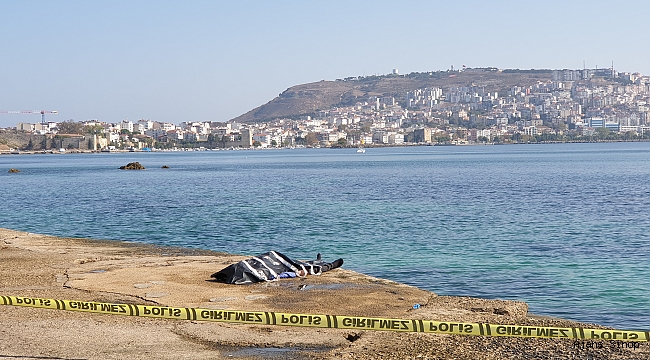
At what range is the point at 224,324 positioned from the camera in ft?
29.5

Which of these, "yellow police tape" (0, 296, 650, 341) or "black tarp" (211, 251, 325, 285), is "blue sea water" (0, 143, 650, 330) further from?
"yellow police tape" (0, 296, 650, 341)

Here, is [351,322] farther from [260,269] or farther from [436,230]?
[436,230]

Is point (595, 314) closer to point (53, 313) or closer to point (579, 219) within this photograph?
point (53, 313)

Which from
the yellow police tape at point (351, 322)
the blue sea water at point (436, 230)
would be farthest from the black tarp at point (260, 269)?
the yellow police tape at point (351, 322)

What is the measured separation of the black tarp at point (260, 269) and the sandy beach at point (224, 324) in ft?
0.81

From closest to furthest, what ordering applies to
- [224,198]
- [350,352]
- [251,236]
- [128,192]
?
[350,352]
[251,236]
[224,198]
[128,192]

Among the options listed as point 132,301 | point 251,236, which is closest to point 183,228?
point 251,236

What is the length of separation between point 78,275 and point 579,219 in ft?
63.8

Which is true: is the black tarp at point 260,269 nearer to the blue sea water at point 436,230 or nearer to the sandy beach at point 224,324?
the sandy beach at point 224,324

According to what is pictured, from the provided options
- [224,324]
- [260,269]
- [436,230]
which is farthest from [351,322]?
[436,230]

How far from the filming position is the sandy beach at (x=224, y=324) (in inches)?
304

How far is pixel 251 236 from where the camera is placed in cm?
2308

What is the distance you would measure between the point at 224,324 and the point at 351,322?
6.69 ft

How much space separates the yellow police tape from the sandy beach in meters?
0.27
